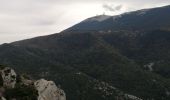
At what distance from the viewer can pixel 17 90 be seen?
9750 cm

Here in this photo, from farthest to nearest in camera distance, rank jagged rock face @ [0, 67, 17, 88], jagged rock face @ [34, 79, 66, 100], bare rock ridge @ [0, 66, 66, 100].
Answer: jagged rock face @ [34, 79, 66, 100], jagged rock face @ [0, 67, 17, 88], bare rock ridge @ [0, 66, 66, 100]

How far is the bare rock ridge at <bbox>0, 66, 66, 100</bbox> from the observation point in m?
95.7

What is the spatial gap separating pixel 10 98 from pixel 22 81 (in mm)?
15827

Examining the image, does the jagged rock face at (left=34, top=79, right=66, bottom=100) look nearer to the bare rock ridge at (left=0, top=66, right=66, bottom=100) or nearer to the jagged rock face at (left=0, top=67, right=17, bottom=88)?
the bare rock ridge at (left=0, top=66, right=66, bottom=100)

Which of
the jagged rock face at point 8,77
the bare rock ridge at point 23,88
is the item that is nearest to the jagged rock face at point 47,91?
the bare rock ridge at point 23,88

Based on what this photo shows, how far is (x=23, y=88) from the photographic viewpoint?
98.5m

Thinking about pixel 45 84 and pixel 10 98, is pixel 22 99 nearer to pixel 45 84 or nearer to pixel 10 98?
pixel 10 98

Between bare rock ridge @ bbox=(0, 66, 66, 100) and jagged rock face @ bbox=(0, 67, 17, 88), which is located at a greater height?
jagged rock face @ bbox=(0, 67, 17, 88)

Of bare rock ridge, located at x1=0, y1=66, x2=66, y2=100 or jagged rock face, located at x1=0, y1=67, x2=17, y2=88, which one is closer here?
bare rock ridge, located at x1=0, y1=66, x2=66, y2=100

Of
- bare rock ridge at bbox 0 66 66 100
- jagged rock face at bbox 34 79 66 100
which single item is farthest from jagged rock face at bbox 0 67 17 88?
jagged rock face at bbox 34 79 66 100

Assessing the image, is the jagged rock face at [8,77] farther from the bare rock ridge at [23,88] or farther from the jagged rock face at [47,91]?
the jagged rock face at [47,91]

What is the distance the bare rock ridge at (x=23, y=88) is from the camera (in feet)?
314

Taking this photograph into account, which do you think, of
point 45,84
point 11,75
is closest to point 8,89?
point 11,75

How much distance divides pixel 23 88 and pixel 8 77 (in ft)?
27.6
